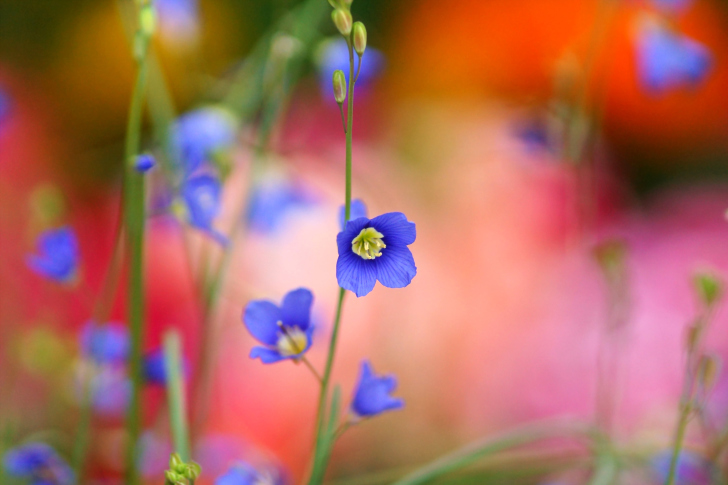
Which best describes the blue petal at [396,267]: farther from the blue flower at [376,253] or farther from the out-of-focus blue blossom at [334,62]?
the out-of-focus blue blossom at [334,62]

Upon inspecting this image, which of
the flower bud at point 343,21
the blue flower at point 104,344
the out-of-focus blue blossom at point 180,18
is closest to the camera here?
the flower bud at point 343,21

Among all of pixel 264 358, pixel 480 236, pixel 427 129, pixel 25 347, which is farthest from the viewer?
pixel 427 129

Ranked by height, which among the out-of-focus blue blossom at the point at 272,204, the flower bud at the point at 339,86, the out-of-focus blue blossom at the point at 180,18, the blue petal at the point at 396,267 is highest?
the out-of-focus blue blossom at the point at 180,18

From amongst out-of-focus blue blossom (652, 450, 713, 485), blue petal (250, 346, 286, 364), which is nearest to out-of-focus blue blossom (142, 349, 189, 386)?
blue petal (250, 346, 286, 364)

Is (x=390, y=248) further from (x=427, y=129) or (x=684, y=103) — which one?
(x=684, y=103)

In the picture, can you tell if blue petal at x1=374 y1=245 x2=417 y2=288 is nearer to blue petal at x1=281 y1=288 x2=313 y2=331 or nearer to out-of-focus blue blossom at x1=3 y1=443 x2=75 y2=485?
blue petal at x1=281 y1=288 x2=313 y2=331

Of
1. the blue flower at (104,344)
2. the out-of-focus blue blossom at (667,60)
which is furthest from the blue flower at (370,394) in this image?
the out-of-focus blue blossom at (667,60)

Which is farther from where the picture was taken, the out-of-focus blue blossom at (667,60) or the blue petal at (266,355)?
the out-of-focus blue blossom at (667,60)

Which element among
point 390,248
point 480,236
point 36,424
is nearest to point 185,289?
point 36,424
